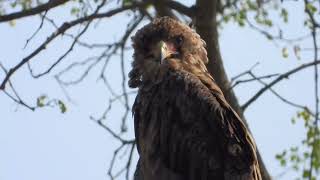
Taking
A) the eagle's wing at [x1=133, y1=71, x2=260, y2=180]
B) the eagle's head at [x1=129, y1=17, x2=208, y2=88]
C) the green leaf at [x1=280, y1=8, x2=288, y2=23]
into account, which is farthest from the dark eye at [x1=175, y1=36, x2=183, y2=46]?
the green leaf at [x1=280, y1=8, x2=288, y2=23]

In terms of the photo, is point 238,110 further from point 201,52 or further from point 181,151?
point 181,151

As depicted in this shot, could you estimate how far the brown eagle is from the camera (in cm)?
710

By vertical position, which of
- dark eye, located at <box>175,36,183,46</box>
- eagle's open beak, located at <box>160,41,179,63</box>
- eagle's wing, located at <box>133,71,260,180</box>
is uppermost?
dark eye, located at <box>175,36,183,46</box>

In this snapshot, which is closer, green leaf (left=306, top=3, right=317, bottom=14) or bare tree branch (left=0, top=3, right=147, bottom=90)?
bare tree branch (left=0, top=3, right=147, bottom=90)

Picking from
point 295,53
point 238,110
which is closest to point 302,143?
point 295,53

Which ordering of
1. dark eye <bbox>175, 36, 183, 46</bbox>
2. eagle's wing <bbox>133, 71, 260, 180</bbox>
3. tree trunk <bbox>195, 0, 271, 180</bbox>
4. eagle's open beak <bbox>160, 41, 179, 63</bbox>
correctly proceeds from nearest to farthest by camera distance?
1. eagle's wing <bbox>133, 71, 260, 180</bbox>
2. eagle's open beak <bbox>160, 41, 179, 63</bbox>
3. dark eye <bbox>175, 36, 183, 46</bbox>
4. tree trunk <bbox>195, 0, 271, 180</bbox>

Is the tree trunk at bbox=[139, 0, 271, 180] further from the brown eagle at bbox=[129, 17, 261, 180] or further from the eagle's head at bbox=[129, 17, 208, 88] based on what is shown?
the brown eagle at bbox=[129, 17, 261, 180]

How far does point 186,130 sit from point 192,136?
0.23 ft

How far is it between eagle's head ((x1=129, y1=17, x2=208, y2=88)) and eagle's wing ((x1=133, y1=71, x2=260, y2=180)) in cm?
37

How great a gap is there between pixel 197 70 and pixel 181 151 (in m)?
0.83

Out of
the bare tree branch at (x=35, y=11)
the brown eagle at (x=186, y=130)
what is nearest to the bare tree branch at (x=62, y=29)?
the bare tree branch at (x=35, y=11)

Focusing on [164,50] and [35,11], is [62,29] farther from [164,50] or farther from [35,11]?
[164,50]

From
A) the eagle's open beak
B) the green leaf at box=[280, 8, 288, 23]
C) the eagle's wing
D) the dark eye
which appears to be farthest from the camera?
the green leaf at box=[280, 8, 288, 23]

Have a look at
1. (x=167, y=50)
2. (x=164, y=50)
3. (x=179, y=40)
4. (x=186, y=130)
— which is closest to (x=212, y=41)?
(x=179, y=40)
